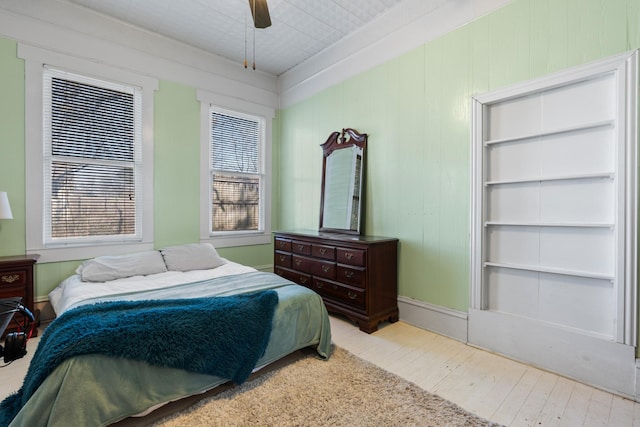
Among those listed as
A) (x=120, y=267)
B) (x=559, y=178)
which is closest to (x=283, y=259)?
(x=120, y=267)

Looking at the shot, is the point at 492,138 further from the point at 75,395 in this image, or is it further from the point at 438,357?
the point at 75,395

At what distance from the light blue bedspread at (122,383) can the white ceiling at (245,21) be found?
→ 289 centimetres

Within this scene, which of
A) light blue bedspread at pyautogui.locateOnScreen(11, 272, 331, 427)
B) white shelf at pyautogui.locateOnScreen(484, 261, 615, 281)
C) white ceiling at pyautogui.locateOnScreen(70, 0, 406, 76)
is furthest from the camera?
white ceiling at pyautogui.locateOnScreen(70, 0, 406, 76)

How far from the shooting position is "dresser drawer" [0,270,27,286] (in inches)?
103

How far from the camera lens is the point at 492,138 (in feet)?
8.50

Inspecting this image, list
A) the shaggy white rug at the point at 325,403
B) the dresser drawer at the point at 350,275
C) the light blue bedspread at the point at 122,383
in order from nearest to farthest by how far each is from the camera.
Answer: the light blue bedspread at the point at 122,383 < the shaggy white rug at the point at 325,403 < the dresser drawer at the point at 350,275

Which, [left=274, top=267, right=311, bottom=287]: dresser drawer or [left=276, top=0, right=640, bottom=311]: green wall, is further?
[left=274, top=267, right=311, bottom=287]: dresser drawer

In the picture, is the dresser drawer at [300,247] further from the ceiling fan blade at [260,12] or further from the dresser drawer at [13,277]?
the dresser drawer at [13,277]

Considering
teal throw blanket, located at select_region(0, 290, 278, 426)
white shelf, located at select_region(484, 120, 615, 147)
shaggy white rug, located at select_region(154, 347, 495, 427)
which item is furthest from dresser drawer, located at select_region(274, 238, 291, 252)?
white shelf, located at select_region(484, 120, 615, 147)

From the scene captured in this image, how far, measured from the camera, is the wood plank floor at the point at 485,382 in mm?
1757

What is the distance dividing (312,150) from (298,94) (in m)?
0.93

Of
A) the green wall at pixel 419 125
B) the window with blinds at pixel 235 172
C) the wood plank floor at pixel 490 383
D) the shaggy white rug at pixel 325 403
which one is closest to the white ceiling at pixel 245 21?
the green wall at pixel 419 125

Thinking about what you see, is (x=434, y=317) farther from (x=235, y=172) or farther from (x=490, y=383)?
(x=235, y=172)

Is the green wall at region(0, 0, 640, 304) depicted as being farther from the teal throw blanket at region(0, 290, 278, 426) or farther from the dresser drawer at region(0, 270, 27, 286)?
the teal throw blanket at region(0, 290, 278, 426)
